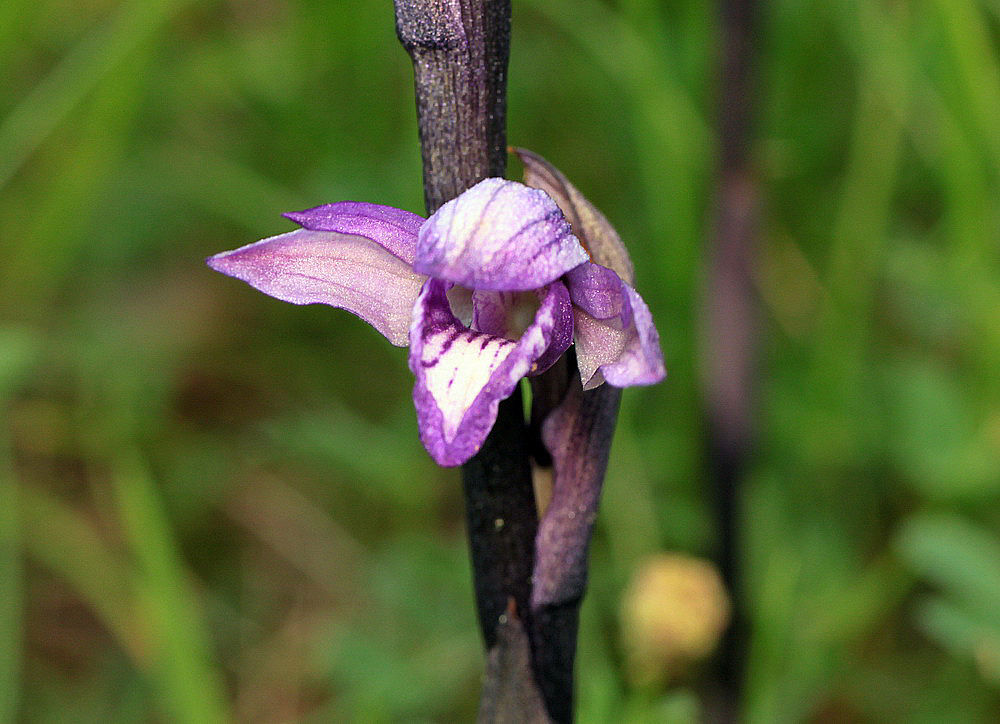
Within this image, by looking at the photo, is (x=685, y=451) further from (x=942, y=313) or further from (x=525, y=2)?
(x=525, y=2)

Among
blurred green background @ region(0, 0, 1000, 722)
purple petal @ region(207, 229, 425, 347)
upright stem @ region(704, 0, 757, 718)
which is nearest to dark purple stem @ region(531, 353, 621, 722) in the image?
purple petal @ region(207, 229, 425, 347)

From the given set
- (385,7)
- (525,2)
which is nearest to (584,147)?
(525,2)

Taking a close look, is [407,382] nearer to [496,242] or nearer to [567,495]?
[567,495]

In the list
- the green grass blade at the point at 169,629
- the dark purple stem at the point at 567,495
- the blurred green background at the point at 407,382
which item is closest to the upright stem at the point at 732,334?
the blurred green background at the point at 407,382

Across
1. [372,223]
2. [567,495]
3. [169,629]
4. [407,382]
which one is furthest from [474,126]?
[407,382]

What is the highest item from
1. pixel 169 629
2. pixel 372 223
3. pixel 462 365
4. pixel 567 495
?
pixel 372 223

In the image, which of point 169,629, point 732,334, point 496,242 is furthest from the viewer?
point 732,334

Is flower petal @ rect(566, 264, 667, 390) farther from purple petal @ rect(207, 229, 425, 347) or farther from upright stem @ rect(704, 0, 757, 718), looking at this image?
upright stem @ rect(704, 0, 757, 718)

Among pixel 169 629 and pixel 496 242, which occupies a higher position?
pixel 496 242
